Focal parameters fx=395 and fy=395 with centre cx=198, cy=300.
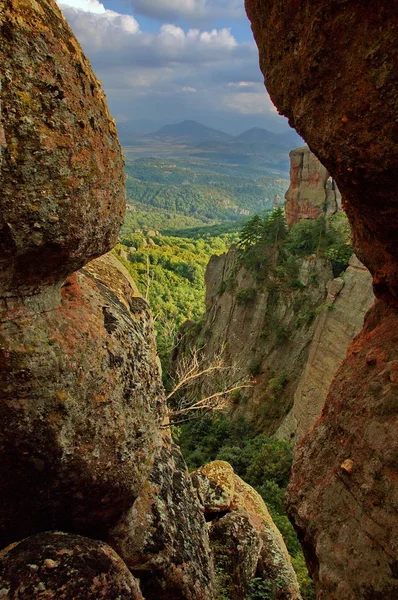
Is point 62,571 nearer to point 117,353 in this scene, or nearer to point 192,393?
point 117,353

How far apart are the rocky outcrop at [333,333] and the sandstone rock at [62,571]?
14.3 m

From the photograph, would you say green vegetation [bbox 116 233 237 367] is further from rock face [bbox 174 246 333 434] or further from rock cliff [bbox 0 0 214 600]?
rock cliff [bbox 0 0 214 600]

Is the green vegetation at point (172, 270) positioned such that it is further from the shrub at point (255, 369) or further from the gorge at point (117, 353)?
the gorge at point (117, 353)

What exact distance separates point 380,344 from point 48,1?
4.91 metres

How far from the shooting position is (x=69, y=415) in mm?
4094

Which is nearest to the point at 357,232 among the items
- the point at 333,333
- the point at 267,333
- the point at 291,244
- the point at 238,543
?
the point at 238,543

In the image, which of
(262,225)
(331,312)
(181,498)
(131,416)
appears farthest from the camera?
(262,225)

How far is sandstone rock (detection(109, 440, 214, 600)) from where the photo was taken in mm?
4934

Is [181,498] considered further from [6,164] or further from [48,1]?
[48,1]

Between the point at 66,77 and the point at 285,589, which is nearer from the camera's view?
the point at 66,77

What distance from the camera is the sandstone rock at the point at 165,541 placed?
4934 mm

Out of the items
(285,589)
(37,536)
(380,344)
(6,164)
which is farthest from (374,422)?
(285,589)

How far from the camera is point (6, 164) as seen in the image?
127 inches

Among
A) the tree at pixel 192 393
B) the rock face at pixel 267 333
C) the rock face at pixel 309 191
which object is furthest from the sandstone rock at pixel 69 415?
the rock face at pixel 309 191
